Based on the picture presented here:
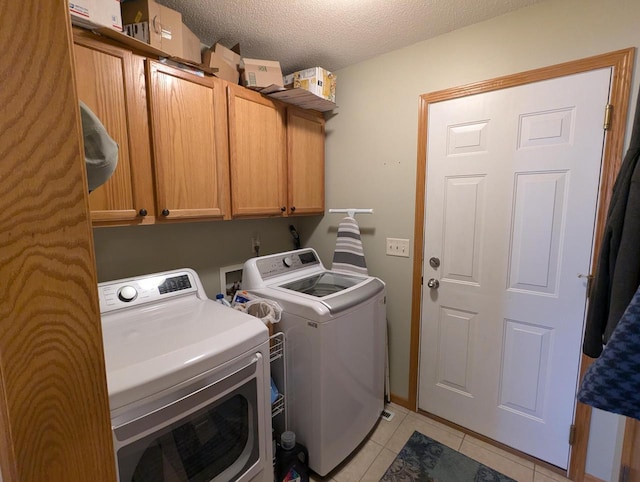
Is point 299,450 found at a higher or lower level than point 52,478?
lower

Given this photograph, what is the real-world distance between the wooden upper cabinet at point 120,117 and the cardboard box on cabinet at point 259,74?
58 centimetres

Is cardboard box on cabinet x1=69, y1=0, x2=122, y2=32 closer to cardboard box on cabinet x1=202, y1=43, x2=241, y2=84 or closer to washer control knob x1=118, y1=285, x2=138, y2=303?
cardboard box on cabinet x1=202, y1=43, x2=241, y2=84

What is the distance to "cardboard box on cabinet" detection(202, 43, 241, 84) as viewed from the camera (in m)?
1.56

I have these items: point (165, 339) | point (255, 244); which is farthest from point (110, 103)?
point (255, 244)

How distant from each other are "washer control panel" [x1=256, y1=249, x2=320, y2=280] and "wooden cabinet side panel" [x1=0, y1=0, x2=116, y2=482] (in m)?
1.36

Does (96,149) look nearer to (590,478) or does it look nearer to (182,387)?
(182,387)

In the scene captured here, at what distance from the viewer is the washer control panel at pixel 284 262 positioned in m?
1.84

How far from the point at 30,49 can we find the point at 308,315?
4.22ft

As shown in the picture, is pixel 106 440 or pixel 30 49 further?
pixel 106 440

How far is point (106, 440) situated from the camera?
48 centimetres

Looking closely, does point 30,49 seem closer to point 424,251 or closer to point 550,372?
point 424,251

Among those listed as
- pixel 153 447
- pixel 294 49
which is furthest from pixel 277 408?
pixel 294 49

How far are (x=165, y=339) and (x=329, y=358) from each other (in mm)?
762

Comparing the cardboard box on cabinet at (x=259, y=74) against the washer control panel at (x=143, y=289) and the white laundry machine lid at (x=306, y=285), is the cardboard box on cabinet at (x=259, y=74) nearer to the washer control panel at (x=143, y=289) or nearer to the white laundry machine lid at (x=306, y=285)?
the white laundry machine lid at (x=306, y=285)
